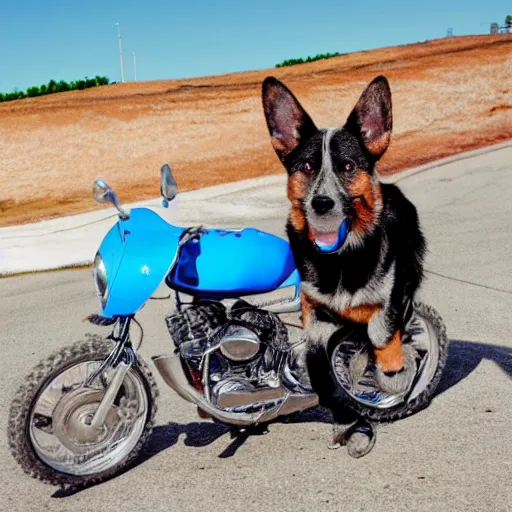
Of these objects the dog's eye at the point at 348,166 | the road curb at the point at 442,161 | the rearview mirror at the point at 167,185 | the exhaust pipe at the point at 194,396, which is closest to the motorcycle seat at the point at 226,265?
the rearview mirror at the point at 167,185

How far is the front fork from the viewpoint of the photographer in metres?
3.45

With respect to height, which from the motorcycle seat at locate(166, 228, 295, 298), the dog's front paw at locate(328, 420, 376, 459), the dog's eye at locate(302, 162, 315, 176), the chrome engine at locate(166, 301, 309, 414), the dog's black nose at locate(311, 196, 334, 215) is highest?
the dog's eye at locate(302, 162, 315, 176)

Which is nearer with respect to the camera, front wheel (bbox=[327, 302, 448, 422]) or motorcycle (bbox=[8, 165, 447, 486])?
motorcycle (bbox=[8, 165, 447, 486])

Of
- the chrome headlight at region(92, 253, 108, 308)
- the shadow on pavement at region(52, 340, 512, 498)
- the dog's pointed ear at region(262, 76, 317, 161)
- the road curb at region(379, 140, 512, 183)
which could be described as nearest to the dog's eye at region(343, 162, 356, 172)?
the dog's pointed ear at region(262, 76, 317, 161)

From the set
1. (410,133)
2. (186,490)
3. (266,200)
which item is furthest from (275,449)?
(410,133)

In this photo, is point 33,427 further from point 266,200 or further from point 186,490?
point 266,200

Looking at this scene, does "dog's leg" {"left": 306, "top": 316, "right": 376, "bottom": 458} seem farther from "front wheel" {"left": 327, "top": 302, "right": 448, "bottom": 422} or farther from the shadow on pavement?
the shadow on pavement

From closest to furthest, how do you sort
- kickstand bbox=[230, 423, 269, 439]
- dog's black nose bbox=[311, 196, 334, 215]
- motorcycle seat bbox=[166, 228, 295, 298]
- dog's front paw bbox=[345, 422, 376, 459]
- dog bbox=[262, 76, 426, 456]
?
dog's black nose bbox=[311, 196, 334, 215] < dog bbox=[262, 76, 426, 456] < motorcycle seat bbox=[166, 228, 295, 298] < dog's front paw bbox=[345, 422, 376, 459] < kickstand bbox=[230, 423, 269, 439]

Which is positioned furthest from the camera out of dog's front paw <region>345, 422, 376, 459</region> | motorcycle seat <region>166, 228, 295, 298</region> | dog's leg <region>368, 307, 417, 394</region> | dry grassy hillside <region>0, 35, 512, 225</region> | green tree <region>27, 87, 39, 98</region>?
green tree <region>27, 87, 39, 98</region>

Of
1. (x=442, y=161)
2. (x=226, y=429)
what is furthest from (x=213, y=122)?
(x=226, y=429)

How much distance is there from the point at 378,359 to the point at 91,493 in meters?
1.61

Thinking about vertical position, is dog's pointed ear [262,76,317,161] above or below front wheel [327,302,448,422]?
above

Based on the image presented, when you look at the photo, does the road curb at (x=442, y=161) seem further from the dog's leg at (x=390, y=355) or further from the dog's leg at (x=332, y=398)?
the dog's leg at (x=332, y=398)

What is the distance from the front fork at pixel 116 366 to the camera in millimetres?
3449
